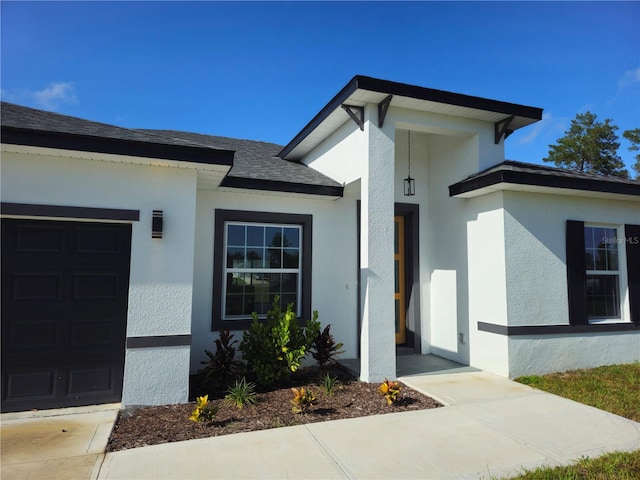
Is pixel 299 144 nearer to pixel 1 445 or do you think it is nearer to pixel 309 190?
pixel 309 190

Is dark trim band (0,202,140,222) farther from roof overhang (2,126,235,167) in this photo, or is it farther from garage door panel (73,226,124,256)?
roof overhang (2,126,235,167)

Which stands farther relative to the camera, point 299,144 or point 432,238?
point 299,144

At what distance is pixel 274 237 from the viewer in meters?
7.27

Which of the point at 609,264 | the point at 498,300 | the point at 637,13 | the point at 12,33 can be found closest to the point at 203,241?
the point at 12,33

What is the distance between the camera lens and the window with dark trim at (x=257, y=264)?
22.1ft

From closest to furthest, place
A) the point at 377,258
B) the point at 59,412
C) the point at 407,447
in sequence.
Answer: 1. the point at 407,447
2. the point at 59,412
3. the point at 377,258

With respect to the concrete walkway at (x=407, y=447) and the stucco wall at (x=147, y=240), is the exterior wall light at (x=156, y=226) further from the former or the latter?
the concrete walkway at (x=407, y=447)

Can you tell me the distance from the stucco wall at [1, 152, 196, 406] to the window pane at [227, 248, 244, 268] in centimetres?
174

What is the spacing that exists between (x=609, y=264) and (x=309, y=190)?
624 cm

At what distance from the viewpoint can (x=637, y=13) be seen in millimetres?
7293

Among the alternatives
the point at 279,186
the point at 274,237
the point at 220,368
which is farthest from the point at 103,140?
the point at 220,368

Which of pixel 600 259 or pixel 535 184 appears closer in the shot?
pixel 535 184

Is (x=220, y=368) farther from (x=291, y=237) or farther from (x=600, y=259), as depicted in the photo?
(x=600, y=259)

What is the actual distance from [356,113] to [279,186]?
1922mm
